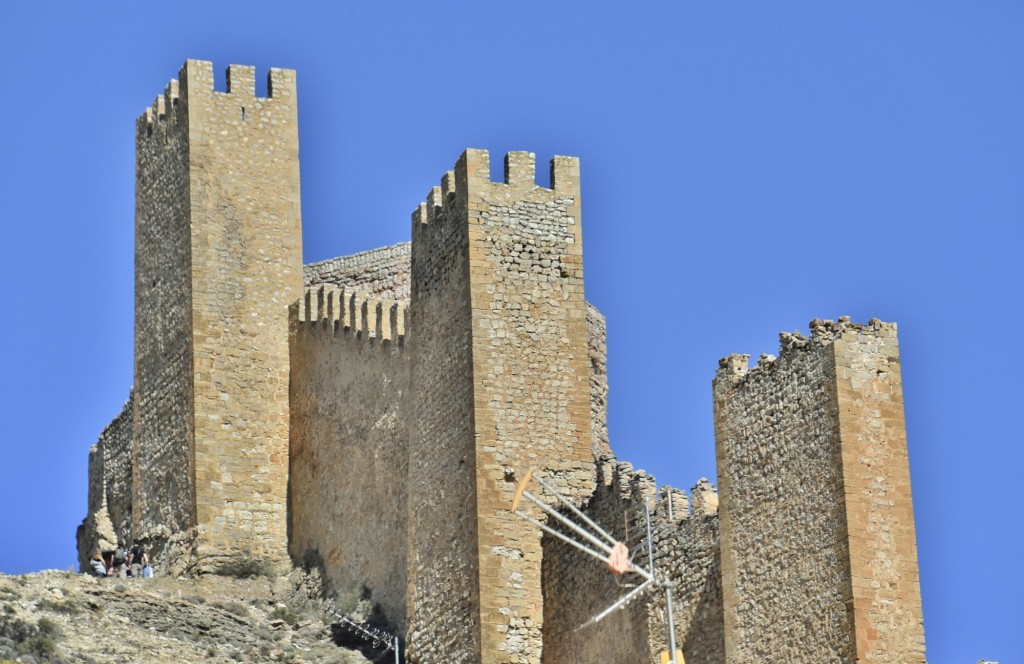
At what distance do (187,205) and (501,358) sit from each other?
387 inches

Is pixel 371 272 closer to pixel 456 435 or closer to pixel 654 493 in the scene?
pixel 456 435

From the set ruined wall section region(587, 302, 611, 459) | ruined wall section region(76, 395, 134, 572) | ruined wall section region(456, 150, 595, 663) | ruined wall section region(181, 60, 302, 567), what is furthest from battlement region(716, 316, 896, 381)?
ruined wall section region(76, 395, 134, 572)

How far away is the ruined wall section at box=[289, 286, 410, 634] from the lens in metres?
35.9

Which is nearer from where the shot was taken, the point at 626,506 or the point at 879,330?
the point at 879,330

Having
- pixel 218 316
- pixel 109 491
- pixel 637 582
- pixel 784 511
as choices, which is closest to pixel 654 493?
pixel 637 582

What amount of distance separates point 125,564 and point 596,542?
549 inches

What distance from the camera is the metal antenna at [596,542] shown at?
27.5m

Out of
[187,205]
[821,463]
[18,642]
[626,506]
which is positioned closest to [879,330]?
[821,463]

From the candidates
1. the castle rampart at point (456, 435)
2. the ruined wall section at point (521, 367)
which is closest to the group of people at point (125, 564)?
the castle rampart at point (456, 435)

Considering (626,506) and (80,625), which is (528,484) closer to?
(626,506)

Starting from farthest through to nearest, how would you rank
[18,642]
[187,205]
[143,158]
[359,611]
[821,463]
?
1. [143,158]
2. [187,205]
3. [359,611]
4. [18,642]
5. [821,463]

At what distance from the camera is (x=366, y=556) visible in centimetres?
3669

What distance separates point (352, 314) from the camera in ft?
127

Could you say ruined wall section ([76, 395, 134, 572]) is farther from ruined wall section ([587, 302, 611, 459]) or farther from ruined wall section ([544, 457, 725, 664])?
ruined wall section ([544, 457, 725, 664])
